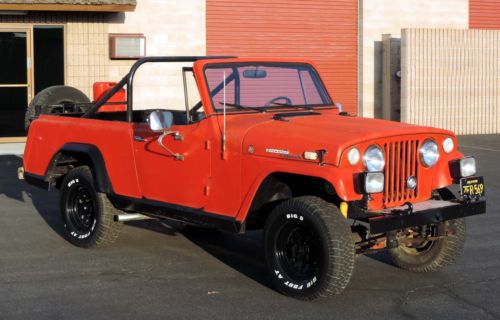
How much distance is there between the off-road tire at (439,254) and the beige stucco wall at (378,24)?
45.7 ft

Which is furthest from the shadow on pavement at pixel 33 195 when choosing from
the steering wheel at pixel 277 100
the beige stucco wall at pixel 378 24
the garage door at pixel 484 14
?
the garage door at pixel 484 14

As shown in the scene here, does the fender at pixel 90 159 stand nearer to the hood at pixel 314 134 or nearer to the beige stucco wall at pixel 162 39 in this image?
the hood at pixel 314 134

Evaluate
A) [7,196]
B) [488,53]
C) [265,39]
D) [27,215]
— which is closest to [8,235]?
[27,215]

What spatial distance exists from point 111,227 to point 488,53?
589 inches

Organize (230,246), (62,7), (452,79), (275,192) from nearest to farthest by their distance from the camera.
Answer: (275,192) → (230,246) → (62,7) → (452,79)

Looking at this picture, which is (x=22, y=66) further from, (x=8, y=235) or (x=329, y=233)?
(x=329, y=233)

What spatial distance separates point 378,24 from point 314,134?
1508 centimetres

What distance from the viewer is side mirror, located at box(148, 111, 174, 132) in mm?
6664

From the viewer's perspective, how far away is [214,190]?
6641 millimetres

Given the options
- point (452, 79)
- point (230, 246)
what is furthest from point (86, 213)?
point (452, 79)

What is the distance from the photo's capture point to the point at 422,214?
6074mm

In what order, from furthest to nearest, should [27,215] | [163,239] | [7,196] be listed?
[7,196] < [27,215] < [163,239]

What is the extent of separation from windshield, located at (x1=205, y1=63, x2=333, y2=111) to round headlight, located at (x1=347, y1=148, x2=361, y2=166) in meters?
1.48

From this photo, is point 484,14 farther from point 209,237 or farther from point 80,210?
point 80,210
